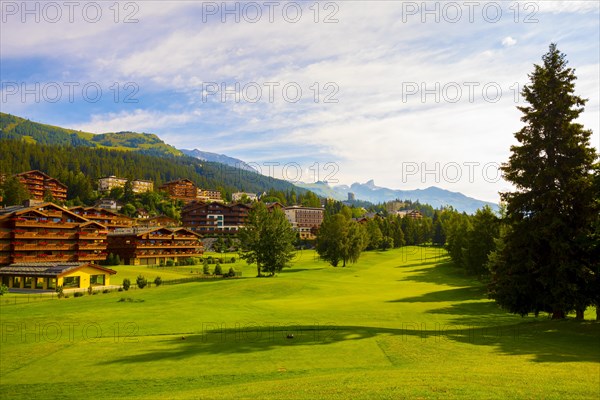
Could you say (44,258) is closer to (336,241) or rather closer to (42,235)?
(42,235)

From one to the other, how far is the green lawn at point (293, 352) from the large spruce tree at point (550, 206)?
106 inches

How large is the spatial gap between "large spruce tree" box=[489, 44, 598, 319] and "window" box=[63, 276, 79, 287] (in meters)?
61.1

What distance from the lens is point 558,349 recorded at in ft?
76.7

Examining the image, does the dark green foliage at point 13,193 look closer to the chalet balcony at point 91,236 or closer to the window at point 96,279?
the chalet balcony at point 91,236

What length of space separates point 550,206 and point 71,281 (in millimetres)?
66181

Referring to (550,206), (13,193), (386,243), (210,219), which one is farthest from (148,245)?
(550,206)

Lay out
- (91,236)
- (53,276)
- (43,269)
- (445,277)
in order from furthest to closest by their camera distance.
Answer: (91,236), (445,277), (43,269), (53,276)

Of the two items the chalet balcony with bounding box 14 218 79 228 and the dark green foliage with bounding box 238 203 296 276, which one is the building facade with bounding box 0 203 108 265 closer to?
the chalet balcony with bounding box 14 218 79 228

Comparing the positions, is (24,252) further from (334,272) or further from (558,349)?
(558,349)

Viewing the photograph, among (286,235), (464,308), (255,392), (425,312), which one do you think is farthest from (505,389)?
(286,235)

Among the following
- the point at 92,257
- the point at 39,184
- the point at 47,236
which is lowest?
the point at 92,257

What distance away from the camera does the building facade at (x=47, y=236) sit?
258 ft

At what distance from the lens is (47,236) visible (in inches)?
3344

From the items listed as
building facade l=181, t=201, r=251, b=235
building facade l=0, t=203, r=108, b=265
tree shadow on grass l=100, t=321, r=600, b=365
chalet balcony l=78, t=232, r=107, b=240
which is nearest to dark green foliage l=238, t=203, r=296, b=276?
chalet balcony l=78, t=232, r=107, b=240
